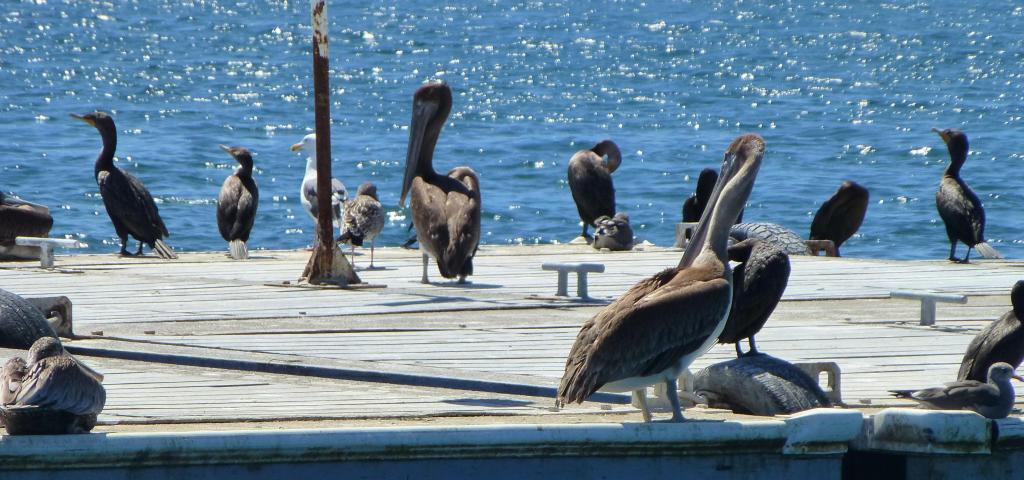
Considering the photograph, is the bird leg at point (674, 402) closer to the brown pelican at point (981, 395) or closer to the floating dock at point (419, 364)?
the floating dock at point (419, 364)

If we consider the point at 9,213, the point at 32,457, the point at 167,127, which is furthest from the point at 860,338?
the point at 167,127

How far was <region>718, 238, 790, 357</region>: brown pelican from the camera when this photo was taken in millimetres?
6715

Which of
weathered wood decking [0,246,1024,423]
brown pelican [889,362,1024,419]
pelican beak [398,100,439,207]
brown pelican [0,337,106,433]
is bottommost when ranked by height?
weathered wood decking [0,246,1024,423]

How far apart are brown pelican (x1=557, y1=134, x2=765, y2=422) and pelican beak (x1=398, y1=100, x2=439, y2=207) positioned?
18.7 ft

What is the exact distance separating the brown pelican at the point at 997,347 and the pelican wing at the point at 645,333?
4.64 ft

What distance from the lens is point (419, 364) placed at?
7.30 meters

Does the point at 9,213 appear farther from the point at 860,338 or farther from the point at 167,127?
the point at 167,127

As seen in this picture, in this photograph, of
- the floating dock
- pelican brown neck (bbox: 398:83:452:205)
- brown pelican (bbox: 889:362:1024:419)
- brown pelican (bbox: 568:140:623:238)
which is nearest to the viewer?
the floating dock

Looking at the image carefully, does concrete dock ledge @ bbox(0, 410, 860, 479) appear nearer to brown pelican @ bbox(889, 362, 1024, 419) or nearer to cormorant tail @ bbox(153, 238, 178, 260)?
brown pelican @ bbox(889, 362, 1024, 419)

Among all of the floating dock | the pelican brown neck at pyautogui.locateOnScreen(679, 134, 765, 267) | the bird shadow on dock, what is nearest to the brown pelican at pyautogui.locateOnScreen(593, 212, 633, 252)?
the floating dock

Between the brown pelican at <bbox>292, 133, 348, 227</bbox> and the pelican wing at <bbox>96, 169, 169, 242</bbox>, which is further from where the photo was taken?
the brown pelican at <bbox>292, 133, 348, 227</bbox>

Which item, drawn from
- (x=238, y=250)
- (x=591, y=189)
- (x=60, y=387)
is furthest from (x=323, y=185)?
(x=591, y=189)

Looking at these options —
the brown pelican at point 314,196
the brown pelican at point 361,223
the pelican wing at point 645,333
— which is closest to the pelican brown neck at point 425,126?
the brown pelican at point 361,223

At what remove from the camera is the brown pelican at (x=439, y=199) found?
33.7ft
